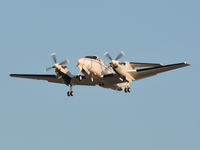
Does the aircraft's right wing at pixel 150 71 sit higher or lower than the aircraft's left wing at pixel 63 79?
higher

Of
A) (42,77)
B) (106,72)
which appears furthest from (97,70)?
(42,77)

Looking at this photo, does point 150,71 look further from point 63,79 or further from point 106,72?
point 63,79

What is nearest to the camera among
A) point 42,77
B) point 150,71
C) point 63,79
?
point 150,71

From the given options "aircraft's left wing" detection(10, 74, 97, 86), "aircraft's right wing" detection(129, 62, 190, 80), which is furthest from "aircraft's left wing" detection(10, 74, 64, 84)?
"aircraft's right wing" detection(129, 62, 190, 80)

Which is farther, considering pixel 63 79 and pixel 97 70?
pixel 63 79

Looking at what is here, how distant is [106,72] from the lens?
51.3m

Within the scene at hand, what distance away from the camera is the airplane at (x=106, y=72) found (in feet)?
162

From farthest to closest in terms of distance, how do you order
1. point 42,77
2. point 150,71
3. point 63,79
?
point 42,77
point 63,79
point 150,71

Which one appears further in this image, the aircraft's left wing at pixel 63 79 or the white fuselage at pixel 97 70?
the aircraft's left wing at pixel 63 79

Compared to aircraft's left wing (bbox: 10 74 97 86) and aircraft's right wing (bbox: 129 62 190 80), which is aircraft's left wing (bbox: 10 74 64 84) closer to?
aircraft's left wing (bbox: 10 74 97 86)

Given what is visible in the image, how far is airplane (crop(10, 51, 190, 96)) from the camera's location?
49344 mm

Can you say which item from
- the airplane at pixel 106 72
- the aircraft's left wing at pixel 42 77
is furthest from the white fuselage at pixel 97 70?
the aircraft's left wing at pixel 42 77

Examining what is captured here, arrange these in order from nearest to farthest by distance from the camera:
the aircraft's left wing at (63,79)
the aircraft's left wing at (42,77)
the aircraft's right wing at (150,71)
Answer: the aircraft's right wing at (150,71)
the aircraft's left wing at (63,79)
the aircraft's left wing at (42,77)

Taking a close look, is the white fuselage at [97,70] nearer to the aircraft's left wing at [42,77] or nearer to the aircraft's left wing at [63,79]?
the aircraft's left wing at [63,79]
